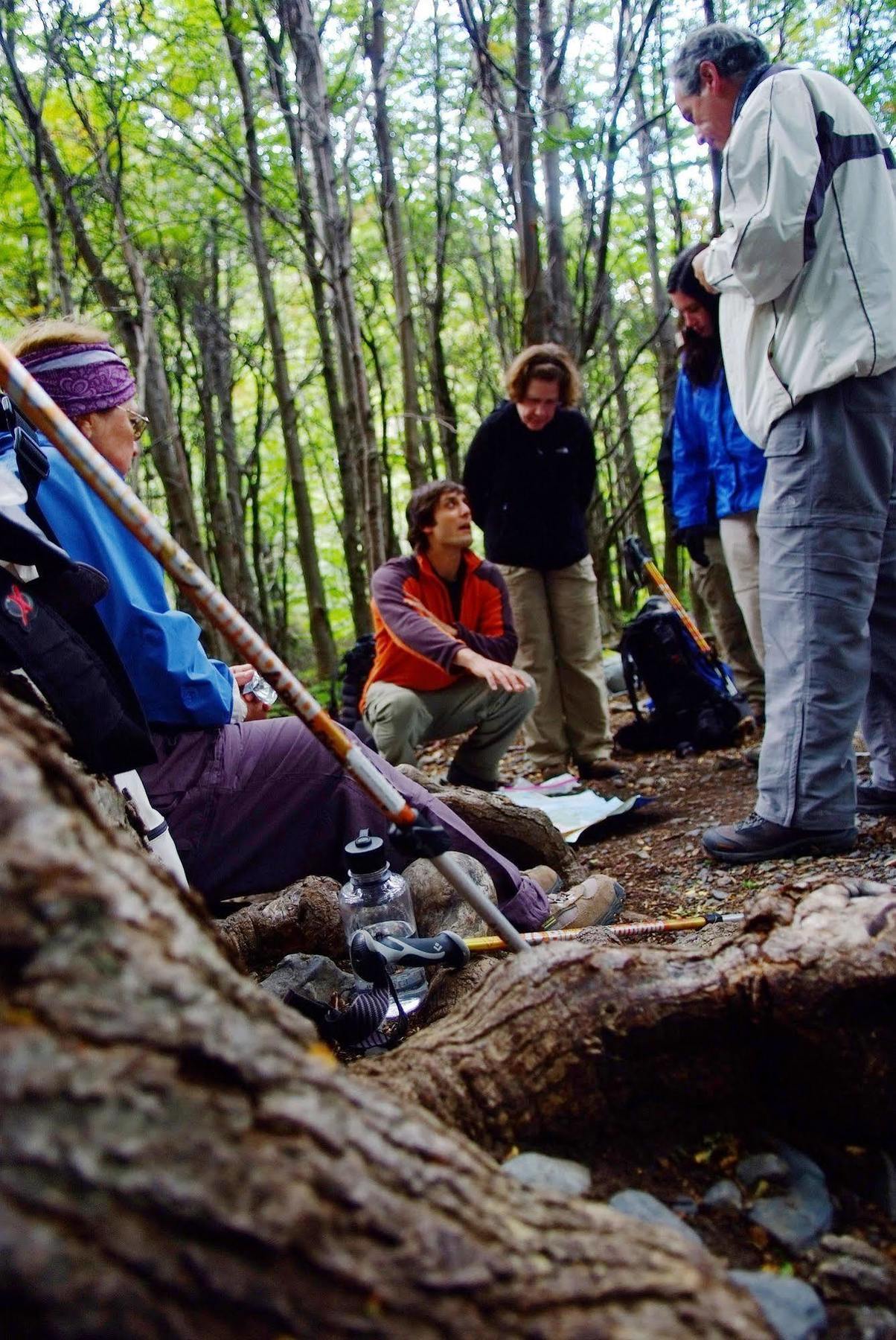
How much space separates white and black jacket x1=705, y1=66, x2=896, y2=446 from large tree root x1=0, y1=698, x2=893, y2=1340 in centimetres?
329

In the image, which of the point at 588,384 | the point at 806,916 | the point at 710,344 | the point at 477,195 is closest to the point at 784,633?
the point at 806,916

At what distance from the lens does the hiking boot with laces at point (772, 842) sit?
12.4ft

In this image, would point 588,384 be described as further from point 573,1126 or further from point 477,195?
point 573,1126

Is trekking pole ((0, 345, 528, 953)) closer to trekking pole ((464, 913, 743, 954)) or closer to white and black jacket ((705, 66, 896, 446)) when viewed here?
trekking pole ((464, 913, 743, 954))

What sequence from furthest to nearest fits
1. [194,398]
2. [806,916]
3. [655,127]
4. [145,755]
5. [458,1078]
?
[194,398] < [655,127] < [145,755] < [806,916] < [458,1078]

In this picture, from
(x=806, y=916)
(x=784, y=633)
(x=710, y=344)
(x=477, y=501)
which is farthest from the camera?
(x=477, y=501)

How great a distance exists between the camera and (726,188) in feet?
11.9

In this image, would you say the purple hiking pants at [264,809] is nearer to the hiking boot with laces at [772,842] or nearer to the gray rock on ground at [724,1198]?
the hiking boot with laces at [772,842]

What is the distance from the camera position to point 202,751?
2.87 metres

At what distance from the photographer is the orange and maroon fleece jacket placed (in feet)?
18.5

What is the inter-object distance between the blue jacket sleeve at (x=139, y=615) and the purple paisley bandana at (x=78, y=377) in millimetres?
229

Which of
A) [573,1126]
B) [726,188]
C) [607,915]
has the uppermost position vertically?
[726,188]

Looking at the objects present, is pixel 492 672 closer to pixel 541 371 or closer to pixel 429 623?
pixel 429 623

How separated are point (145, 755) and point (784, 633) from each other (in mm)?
2639
